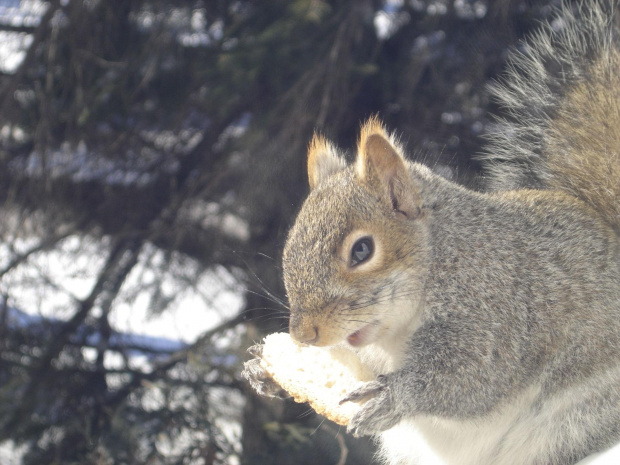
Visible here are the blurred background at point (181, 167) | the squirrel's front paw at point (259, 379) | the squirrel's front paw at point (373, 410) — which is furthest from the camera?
the blurred background at point (181, 167)

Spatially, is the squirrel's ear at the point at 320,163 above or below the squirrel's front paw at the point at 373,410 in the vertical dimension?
above

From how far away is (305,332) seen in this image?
2.16ft

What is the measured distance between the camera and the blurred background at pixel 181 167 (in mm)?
1187

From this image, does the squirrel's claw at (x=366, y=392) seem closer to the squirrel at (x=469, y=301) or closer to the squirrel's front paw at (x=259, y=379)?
the squirrel at (x=469, y=301)

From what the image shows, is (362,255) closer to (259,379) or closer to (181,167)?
(259,379)

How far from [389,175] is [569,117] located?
29 cm

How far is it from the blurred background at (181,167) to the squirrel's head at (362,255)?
42 centimetres

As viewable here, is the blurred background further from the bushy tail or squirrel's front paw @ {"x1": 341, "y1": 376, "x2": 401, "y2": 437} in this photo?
squirrel's front paw @ {"x1": 341, "y1": 376, "x2": 401, "y2": 437}

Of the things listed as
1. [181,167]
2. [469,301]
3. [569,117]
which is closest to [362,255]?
[469,301]

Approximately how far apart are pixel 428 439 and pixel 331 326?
0.23m

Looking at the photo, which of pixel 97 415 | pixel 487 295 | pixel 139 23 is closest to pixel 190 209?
pixel 139 23

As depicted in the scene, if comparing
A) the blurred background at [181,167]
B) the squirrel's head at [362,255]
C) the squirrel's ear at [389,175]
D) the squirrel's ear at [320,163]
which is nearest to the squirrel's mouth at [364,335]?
the squirrel's head at [362,255]

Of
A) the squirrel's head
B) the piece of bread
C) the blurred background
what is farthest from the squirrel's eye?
the blurred background

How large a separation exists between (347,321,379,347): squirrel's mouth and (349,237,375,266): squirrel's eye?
0.07m
